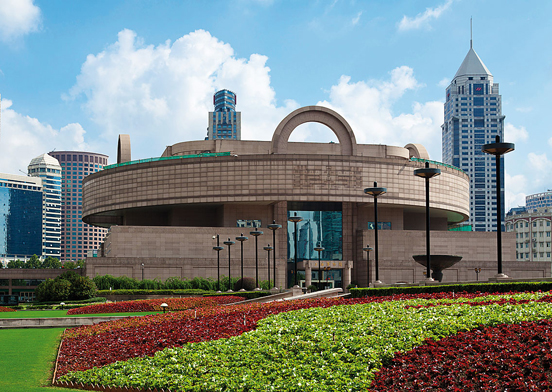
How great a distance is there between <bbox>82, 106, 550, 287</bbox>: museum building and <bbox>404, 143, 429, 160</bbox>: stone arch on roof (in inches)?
255

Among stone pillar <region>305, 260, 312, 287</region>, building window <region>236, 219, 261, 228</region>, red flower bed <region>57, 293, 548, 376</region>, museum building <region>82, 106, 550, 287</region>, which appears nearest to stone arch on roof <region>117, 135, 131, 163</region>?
museum building <region>82, 106, 550, 287</region>

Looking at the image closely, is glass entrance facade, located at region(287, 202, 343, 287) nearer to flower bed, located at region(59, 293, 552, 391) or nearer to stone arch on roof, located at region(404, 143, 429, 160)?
stone arch on roof, located at region(404, 143, 429, 160)

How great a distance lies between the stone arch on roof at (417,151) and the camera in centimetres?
8400

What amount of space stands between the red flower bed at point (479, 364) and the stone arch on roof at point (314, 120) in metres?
61.4

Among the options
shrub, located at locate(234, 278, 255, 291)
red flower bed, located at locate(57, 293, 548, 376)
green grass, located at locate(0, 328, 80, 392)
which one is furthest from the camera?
shrub, located at locate(234, 278, 255, 291)

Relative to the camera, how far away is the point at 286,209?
7156 cm

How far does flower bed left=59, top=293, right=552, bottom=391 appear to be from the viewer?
11.2 m

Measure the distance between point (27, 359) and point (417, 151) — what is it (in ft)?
243

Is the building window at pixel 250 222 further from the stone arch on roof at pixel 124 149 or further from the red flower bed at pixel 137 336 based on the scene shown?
the red flower bed at pixel 137 336

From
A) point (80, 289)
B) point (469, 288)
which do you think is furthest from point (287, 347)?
point (80, 289)

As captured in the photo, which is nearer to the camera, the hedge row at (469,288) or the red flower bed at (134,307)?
the hedge row at (469,288)

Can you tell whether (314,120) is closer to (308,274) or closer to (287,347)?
(308,274)

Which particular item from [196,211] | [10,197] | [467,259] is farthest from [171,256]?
[10,197]

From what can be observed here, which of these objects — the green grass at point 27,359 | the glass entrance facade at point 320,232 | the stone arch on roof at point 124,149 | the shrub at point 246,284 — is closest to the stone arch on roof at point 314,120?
the glass entrance facade at point 320,232
